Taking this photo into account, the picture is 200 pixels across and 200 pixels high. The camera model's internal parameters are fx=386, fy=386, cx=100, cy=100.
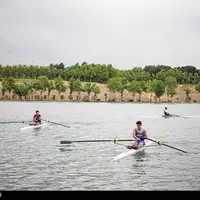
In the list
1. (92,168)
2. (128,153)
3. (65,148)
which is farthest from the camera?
(65,148)

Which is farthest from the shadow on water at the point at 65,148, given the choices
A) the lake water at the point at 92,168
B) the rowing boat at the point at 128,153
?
the rowing boat at the point at 128,153

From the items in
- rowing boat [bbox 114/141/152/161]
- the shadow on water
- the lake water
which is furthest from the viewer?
the shadow on water

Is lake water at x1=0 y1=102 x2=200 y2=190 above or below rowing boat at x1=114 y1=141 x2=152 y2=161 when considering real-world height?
below

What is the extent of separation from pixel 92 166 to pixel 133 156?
4.77 m

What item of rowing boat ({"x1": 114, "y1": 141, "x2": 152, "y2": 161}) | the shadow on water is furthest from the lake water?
rowing boat ({"x1": 114, "y1": 141, "x2": 152, "y2": 161})

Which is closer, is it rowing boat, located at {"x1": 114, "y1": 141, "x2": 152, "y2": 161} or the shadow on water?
rowing boat, located at {"x1": 114, "y1": 141, "x2": 152, "y2": 161}

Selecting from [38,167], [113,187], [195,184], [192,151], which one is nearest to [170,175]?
[195,184]

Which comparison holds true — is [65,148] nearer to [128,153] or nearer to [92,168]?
[128,153]

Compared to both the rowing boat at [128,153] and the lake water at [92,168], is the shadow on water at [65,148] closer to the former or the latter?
the lake water at [92,168]

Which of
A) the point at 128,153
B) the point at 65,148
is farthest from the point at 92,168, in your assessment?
the point at 65,148

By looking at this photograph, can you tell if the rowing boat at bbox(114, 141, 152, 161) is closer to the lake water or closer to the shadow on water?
the lake water
